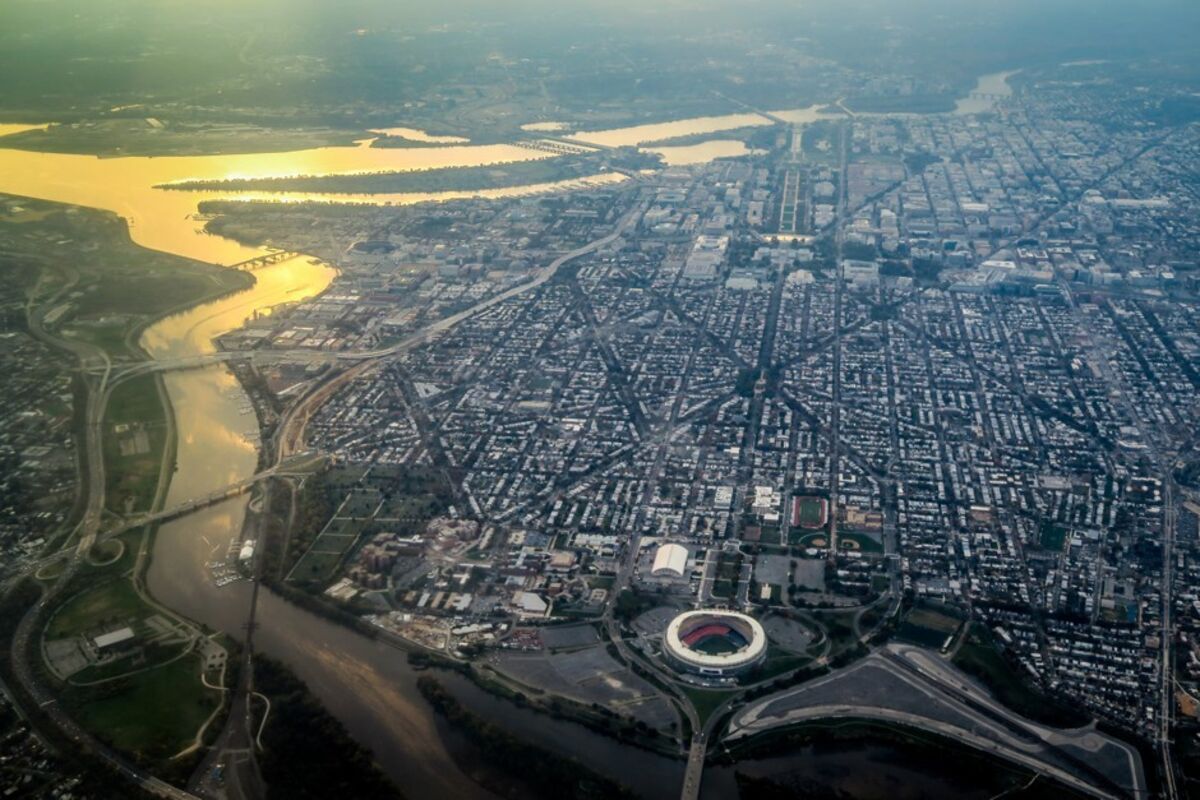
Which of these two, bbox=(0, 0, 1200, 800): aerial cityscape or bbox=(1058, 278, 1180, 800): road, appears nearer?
bbox=(1058, 278, 1180, 800): road

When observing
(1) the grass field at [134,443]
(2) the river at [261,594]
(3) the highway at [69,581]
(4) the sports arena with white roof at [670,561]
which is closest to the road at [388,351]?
(2) the river at [261,594]

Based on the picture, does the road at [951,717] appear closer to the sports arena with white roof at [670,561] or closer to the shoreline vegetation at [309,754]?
the sports arena with white roof at [670,561]

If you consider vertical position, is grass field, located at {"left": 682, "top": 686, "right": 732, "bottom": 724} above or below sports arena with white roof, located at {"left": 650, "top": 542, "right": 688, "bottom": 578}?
below

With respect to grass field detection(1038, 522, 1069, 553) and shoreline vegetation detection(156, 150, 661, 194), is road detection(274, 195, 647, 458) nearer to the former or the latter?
shoreline vegetation detection(156, 150, 661, 194)

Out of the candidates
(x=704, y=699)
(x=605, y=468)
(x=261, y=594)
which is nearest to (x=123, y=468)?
(x=261, y=594)

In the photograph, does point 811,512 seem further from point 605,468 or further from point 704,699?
point 704,699

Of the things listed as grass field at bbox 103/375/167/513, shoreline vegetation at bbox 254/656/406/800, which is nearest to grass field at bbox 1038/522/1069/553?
shoreline vegetation at bbox 254/656/406/800

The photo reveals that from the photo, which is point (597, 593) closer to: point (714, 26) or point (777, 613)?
point (777, 613)
